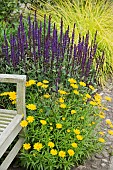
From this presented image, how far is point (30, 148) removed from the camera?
274cm

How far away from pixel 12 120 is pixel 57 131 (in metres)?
0.36

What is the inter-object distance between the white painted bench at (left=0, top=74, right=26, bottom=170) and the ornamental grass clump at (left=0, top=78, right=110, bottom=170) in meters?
0.06

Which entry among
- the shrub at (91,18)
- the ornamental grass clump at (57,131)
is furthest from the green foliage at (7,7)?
the ornamental grass clump at (57,131)

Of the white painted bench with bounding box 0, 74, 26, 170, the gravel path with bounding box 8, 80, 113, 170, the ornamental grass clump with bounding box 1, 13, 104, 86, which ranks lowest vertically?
the gravel path with bounding box 8, 80, 113, 170

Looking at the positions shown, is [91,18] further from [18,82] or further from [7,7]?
[18,82]

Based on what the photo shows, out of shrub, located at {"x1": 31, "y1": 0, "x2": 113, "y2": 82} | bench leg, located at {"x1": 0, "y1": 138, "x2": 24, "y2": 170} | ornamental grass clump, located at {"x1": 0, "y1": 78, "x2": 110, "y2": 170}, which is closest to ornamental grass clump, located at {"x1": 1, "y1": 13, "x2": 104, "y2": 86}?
ornamental grass clump, located at {"x1": 0, "y1": 78, "x2": 110, "y2": 170}

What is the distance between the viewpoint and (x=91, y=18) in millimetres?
4691

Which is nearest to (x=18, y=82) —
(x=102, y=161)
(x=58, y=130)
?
(x=58, y=130)

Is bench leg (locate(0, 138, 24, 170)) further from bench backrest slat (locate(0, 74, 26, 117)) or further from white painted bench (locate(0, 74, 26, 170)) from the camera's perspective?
bench backrest slat (locate(0, 74, 26, 117))

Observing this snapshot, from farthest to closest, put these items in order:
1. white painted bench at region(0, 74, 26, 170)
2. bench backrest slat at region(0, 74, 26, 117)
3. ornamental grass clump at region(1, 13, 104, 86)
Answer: ornamental grass clump at region(1, 13, 104, 86) < bench backrest slat at region(0, 74, 26, 117) < white painted bench at region(0, 74, 26, 170)

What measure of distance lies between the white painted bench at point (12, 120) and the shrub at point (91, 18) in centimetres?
181

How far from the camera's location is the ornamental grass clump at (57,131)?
2605 mm

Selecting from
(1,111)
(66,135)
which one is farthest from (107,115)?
(1,111)

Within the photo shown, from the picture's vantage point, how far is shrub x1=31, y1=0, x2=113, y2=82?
4430 mm
